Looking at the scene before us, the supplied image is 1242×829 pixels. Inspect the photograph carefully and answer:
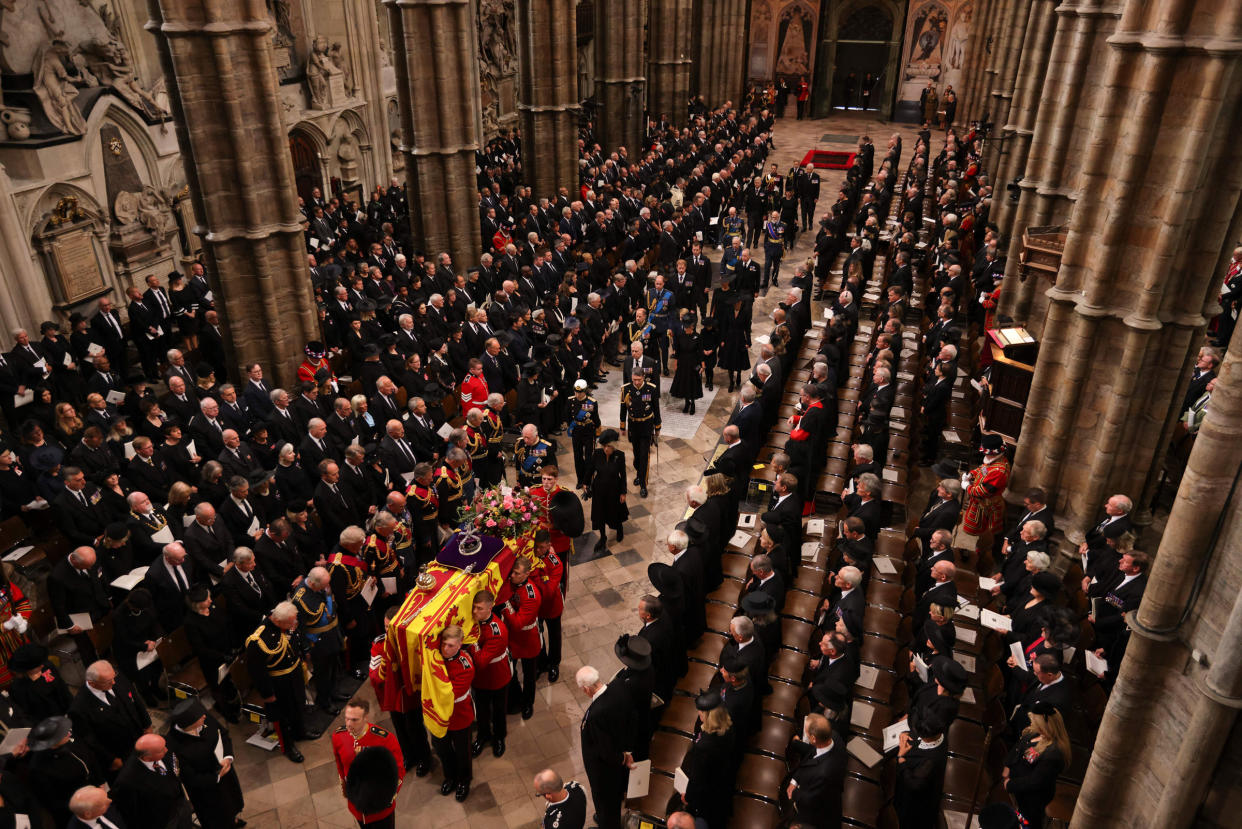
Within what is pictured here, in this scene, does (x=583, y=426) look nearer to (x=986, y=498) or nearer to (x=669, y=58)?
(x=986, y=498)

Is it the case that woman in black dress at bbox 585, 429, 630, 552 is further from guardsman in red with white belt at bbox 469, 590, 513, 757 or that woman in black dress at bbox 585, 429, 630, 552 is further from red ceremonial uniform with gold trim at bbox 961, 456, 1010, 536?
red ceremonial uniform with gold trim at bbox 961, 456, 1010, 536

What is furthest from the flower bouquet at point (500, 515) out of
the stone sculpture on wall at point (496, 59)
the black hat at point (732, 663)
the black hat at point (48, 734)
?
the stone sculpture on wall at point (496, 59)

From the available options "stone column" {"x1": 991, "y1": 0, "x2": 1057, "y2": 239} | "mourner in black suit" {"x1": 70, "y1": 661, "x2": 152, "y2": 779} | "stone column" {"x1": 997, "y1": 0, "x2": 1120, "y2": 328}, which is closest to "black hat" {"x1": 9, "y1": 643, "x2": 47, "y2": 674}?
"mourner in black suit" {"x1": 70, "y1": 661, "x2": 152, "y2": 779}

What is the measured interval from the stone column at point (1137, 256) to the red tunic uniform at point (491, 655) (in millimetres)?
5954

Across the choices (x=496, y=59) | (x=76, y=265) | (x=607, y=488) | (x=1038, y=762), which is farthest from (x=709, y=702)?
(x=496, y=59)

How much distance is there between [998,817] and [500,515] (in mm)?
4335

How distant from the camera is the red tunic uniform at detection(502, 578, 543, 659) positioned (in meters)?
7.16

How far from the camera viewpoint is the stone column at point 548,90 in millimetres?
19766

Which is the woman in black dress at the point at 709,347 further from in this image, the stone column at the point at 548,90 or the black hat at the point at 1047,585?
the stone column at the point at 548,90

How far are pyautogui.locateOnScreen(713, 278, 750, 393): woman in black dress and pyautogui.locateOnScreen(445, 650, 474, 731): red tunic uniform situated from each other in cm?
839

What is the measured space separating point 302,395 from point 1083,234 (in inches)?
351

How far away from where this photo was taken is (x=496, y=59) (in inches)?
1077

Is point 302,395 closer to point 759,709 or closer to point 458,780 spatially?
point 458,780

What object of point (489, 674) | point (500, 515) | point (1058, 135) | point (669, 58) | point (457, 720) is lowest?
point (457, 720)
